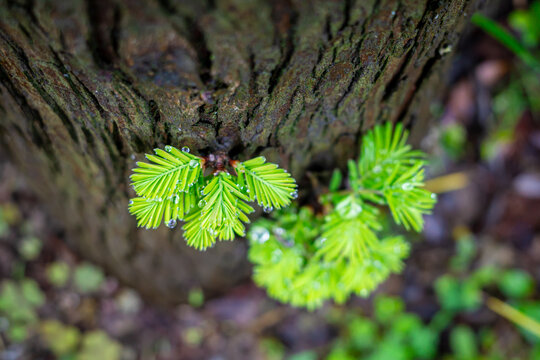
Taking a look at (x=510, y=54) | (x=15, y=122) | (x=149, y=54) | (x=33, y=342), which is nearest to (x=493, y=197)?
(x=510, y=54)

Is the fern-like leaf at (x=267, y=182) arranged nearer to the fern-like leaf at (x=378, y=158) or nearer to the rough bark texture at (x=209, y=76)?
the rough bark texture at (x=209, y=76)

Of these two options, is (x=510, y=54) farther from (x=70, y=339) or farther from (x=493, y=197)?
(x=70, y=339)

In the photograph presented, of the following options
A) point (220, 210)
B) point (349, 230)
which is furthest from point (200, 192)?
point (349, 230)

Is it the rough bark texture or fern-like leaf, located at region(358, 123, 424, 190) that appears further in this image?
fern-like leaf, located at region(358, 123, 424, 190)

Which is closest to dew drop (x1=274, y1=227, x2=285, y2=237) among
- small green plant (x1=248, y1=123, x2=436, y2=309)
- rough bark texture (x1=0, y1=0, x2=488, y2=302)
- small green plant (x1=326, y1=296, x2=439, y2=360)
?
small green plant (x1=248, y1=123, x2=436, y2=309)

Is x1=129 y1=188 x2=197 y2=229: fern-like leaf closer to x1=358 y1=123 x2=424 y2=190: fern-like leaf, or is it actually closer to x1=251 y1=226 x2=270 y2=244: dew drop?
x1=251 y1=226 x2=270 y2=244: dew drop

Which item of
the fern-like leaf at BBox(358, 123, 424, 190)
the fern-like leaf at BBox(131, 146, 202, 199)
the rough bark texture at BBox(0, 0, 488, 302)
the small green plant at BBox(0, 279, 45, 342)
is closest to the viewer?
the rough bark texture at BBox(0, 0, 488, 302)
